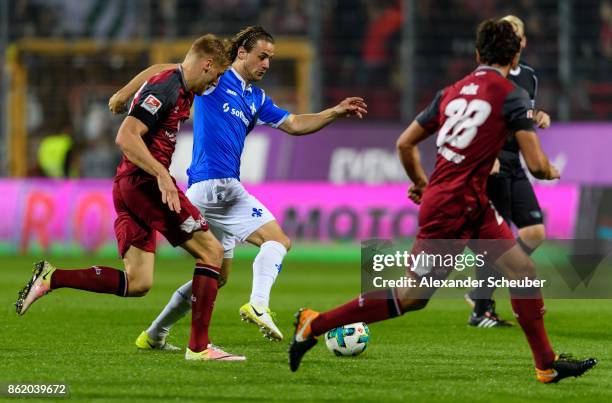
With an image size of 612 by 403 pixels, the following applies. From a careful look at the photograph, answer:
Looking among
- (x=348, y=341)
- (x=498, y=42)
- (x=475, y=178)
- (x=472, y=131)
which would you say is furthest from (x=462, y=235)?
(x=348, y=341)

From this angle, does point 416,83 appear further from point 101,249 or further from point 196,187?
point 196,187

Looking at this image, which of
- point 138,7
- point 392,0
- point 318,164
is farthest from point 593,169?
point 138,7

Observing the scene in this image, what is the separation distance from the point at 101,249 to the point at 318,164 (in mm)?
3366

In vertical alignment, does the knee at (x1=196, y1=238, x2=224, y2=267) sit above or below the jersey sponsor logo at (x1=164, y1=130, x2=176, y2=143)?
below

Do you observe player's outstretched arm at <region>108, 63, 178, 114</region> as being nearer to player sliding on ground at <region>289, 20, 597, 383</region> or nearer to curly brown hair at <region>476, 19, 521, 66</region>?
player sliding on ground at <region>289, 20, 597, 383</region>

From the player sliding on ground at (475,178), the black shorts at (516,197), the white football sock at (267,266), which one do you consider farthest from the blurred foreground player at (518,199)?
the player sliding on ground at (475,178)

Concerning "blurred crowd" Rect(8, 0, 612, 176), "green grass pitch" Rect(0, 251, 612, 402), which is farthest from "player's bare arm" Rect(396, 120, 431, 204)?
"blurred crowd" Rect(8, 0, 612, 176)

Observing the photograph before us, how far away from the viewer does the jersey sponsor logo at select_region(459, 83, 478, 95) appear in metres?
6.72

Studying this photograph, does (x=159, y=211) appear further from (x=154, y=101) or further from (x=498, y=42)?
(x=498, y=42)

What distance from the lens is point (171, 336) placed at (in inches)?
375

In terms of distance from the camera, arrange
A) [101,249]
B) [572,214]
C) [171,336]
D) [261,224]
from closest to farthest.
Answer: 1. [261,224]
2. [171,336]
3. [572,214]
4. [101,249]

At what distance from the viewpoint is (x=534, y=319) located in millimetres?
6953

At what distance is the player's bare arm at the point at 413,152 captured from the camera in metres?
6.91

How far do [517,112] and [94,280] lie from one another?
2956 millimetres
